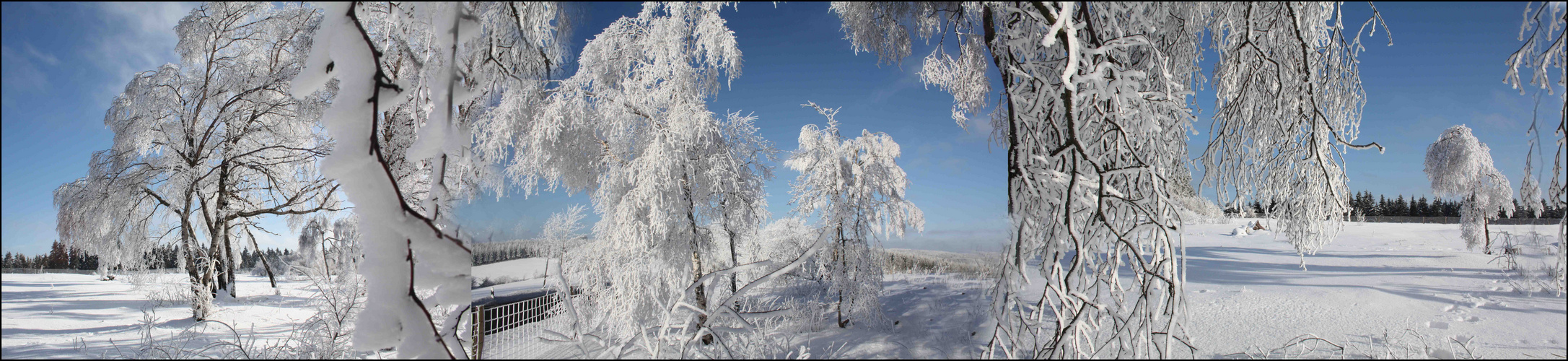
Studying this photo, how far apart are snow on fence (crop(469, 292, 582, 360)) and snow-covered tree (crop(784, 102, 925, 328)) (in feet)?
4.07

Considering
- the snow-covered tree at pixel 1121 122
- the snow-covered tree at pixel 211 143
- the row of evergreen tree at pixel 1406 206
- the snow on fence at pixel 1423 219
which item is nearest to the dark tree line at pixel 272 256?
the snow-covered tree at pixel 211 143

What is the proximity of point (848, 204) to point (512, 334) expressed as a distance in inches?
60.4

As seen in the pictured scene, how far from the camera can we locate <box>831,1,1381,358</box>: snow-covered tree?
3.64 feet

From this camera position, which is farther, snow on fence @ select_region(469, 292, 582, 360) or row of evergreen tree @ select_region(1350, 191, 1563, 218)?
row of evergreen tree @ select_region(1350, 191, 1563, 218)

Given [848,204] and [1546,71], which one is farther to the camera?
[848,204]

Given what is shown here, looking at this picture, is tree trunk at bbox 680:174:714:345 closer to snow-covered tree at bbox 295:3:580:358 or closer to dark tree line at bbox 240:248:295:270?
snow-covered tree at bbox 295:3:580:358

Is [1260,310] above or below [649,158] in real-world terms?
below

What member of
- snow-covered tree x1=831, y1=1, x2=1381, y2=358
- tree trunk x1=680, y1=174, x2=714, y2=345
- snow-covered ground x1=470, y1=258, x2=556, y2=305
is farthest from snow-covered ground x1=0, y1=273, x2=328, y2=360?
snow-covered tree x1=831, y1=1, x2=1381, y2=358

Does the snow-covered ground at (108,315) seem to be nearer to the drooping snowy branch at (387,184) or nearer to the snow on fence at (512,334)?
the snow on fence at (512,334)

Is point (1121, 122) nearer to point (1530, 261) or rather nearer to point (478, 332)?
point (478, 332)

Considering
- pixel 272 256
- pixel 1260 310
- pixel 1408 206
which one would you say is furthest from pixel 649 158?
pixel 272 256

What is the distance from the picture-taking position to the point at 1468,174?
284 cm

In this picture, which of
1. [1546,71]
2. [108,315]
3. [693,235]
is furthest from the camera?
[108,315]

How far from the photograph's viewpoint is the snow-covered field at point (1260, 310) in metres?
1.58
